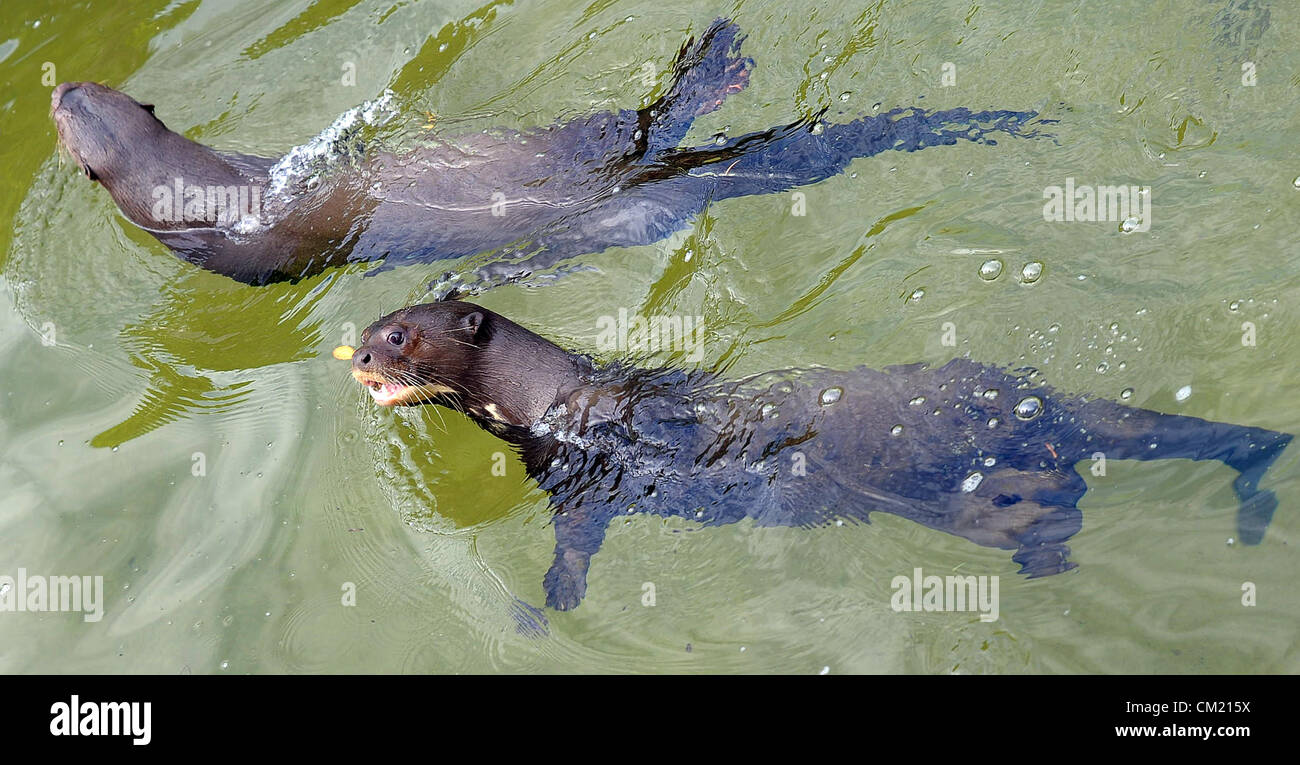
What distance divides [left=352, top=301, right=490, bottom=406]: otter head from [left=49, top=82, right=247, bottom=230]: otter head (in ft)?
5.41

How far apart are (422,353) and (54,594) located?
7.33 feet

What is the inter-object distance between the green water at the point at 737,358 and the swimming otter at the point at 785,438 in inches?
5.9

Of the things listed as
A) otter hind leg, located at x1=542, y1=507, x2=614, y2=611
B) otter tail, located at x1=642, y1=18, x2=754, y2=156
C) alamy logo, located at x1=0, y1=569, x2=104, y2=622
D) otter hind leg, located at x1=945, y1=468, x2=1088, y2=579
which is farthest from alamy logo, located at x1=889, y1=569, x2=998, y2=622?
alamy logo, located at x1=0, y1=569, x2=104, y2=622

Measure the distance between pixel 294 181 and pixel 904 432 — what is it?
3.42 metres

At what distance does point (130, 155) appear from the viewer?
480 cm

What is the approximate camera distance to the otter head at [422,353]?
12.4 ft

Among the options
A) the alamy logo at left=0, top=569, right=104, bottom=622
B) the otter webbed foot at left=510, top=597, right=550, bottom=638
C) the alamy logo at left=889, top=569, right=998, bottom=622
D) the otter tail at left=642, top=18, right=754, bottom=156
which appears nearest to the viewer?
the alamy logo at left=889, top=569, right=998, bottom=622

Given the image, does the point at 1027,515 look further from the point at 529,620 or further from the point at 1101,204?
the point at 529,620

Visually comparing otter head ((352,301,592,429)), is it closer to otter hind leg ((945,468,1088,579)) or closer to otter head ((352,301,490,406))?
otter head ((352,301,490,406))

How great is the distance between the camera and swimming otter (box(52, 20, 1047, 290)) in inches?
186

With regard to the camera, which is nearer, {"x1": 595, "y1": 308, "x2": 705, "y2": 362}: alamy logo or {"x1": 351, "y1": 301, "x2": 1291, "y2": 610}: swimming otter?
{"x1": 351, "y1": 301, "x2": 1291, "y2": 610}: swimming otter

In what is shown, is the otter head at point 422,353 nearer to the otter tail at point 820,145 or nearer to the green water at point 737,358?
the green water at point 737,358

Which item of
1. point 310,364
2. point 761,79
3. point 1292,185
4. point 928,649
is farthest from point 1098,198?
point 310,364

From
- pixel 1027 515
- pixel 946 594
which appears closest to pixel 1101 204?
pixel 1027 515
